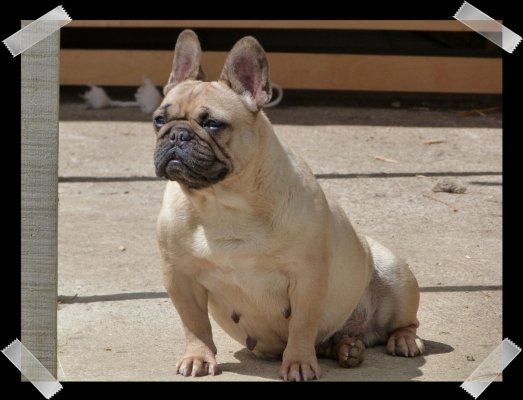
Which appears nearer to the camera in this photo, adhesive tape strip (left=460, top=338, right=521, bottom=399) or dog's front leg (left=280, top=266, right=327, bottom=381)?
adhesive tape strip (left=460, top=338, right=521, bottom=399)

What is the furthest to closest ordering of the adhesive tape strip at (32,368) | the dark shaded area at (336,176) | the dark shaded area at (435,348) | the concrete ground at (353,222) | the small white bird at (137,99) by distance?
the small white bird at (137,99) → the dark shaded area at (336,176) → the dark shaded area at (435,348) → the concrete ground at (353,222) → the adhesive tape strip at (32,368)

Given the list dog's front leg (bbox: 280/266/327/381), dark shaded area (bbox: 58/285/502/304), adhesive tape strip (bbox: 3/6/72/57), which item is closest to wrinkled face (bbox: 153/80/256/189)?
dog's front leg (bbox: 280/266/327/381)

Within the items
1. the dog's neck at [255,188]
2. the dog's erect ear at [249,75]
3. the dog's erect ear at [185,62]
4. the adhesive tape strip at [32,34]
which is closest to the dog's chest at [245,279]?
the dog's neck at [255,188]

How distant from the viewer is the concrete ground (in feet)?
18.6

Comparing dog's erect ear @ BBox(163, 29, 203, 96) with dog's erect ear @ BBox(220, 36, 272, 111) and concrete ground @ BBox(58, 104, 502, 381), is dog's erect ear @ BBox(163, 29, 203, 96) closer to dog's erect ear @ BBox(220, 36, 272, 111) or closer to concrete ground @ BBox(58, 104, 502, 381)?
dog's erect ear @ BBox(220, 36, 272, 111)

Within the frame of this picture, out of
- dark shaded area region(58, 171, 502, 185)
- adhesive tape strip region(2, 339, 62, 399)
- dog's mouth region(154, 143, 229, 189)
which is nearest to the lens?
adhesive tape strip region(2, 339, 62, 399)

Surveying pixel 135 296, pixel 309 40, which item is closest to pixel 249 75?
pixel 135 296

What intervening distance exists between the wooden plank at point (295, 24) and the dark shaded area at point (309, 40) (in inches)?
8.5

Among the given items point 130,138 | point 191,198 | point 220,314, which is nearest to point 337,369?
point 220,314

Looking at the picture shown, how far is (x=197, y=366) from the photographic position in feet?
17.3

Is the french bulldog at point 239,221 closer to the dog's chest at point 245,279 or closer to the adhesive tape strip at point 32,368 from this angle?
the dog's chest at point 245,279

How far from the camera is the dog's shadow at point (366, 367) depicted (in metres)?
5.32

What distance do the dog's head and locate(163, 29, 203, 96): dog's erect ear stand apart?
0.01 m

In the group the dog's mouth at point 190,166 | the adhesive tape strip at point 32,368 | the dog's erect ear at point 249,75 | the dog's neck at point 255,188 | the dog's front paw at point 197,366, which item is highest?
the dog's erect ear at point 249,75
